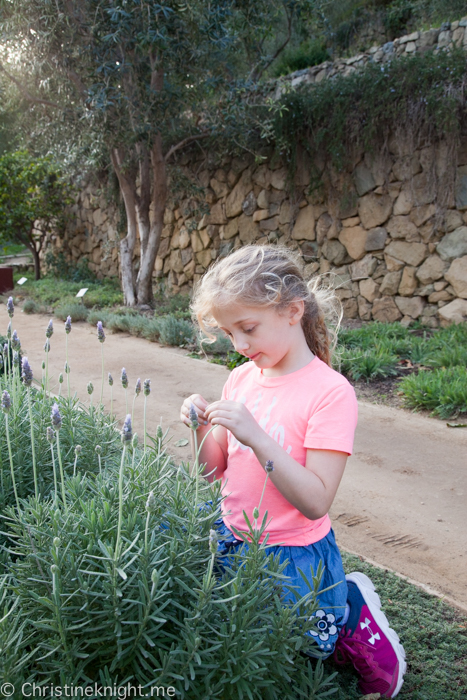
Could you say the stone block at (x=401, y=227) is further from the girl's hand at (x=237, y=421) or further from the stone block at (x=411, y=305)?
the girl's hand at (x=237, y=421)

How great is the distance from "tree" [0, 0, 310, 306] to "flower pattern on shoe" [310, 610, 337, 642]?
6.59 meters

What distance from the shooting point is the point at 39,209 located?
41.9ft

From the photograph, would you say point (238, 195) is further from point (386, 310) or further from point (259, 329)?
point (259, 329)

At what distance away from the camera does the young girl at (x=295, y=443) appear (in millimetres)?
1504

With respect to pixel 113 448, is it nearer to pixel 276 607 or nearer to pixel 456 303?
pixel 276 607

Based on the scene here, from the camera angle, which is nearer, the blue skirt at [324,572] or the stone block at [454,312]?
the blue skirt at [324,572]

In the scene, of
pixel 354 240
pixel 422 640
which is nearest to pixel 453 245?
pixel 354 240

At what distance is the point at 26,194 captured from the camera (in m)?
12.6

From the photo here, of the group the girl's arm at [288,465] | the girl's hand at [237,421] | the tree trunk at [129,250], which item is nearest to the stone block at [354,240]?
the tree trunk at [129,250]

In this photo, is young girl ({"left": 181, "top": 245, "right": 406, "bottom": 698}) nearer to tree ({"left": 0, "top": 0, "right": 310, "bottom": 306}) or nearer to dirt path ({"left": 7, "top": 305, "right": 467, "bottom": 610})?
dirt path ({"left": 7, "top": 305, "right": 467, "bottom": 610})

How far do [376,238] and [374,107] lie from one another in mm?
1686

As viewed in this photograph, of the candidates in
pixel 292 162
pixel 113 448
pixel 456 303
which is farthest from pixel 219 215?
pixel 113 448

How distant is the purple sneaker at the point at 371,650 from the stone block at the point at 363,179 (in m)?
6.71

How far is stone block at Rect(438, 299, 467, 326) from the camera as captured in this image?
671 cm
